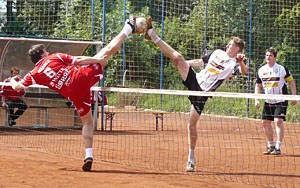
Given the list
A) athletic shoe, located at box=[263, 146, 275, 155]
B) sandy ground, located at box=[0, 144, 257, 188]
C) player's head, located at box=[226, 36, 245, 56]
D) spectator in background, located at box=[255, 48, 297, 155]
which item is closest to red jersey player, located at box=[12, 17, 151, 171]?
sandy ground, located at box=[0, 144, 257, 188]

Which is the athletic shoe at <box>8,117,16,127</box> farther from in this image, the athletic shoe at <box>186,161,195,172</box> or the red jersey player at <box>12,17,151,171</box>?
the athletic shoe at <box>186,161,195,172</box>

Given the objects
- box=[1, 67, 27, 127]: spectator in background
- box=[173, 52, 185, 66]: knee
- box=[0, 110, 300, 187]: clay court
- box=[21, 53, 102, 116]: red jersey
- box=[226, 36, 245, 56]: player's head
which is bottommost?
box=[0, 110, 300, 187]: clay court

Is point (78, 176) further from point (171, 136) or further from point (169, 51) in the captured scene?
point (171, 136)

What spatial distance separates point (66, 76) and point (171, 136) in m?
8.02

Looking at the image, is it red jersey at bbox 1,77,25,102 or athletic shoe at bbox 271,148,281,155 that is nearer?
athletic shoe at bbox 271,148,281,155

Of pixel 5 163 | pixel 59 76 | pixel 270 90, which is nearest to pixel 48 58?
pixel 59 76

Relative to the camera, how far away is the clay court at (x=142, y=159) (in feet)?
35.1

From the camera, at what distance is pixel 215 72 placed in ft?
41.0

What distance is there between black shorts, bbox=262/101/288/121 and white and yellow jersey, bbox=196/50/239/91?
3.09 meters

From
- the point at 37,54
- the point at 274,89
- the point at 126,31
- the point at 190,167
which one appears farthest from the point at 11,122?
the point at 190,167

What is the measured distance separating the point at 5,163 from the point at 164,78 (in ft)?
57.7

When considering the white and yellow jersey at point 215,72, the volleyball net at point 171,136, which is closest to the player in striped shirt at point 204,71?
the white and yellow jersey at point 215,72

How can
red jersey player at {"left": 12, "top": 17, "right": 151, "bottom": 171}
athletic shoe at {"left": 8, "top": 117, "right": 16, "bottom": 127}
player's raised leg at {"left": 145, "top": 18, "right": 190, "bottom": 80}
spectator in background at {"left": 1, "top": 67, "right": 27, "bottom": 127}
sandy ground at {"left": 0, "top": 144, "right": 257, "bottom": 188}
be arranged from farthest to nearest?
athletic shoe at {"left": 8, "top": 117, "right": 16, "bottom": 127}, spectator in background at {"left": 1, "top": 67, "right": 27, "bottom": 127}, player's raised leg at {"left": 145, "top": 18, "right": 190, "bottom": 80}, red jersey player at {"left": 12, "top": 17, "right": 151, "bottom": 171}, sandy ground at {"left": 0, "top": 144, "right": 257, "bottom": 188}

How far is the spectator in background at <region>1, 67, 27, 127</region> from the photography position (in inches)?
778
